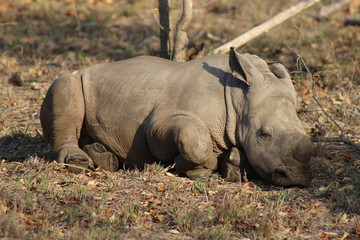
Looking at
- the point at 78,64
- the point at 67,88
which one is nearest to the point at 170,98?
the point at 67,88

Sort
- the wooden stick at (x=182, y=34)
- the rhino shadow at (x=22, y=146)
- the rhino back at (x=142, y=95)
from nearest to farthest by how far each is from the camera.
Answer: the rhino back at (x=142, y=95)
the rhino shadow at (x=22, y=146)
the wooden stick at (x=182, y=34)

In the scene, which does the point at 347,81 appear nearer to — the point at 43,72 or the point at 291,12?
the point at 291,12

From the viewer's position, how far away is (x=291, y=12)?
27.0 feet

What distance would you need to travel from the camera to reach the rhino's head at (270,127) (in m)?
4.98

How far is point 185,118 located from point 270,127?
74cm

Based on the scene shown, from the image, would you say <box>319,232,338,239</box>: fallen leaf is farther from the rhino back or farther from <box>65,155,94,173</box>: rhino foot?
<box>65,155,94,173</box>: rhino foot

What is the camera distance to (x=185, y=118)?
5.18m

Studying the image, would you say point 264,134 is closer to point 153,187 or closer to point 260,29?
point 153,187

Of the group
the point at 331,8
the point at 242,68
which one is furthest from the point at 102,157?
the point at 331,8

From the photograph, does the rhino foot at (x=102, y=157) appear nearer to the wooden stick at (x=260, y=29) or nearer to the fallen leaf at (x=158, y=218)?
the fallen leaf at (x=158, y=218)

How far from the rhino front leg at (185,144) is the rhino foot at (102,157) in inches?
20.4

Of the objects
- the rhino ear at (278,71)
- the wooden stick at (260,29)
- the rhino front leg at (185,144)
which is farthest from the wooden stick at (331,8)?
the rhino front leg at (185,144)


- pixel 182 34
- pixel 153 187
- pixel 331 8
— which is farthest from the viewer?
pixel 331 8

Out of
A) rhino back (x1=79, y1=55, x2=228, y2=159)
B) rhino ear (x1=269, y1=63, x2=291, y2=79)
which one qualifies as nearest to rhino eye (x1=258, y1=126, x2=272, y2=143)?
rhino back (x1=79, y1=55, x2=228, y2=159)
